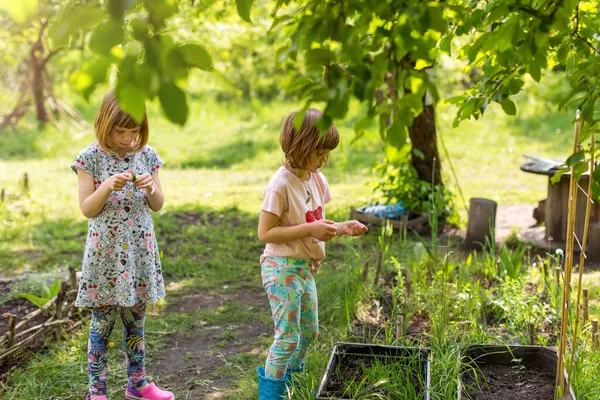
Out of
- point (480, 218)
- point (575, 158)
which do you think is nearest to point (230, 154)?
point (480, 218)

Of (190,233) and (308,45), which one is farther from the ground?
(308,45)

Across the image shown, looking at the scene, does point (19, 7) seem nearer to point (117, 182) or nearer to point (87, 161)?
point (117, 182)

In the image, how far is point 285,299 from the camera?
9.61 ft

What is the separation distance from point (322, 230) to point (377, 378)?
27.6 inches

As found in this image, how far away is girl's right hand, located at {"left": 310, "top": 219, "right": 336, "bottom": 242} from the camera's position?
2852mm

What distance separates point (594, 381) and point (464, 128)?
9453 mm

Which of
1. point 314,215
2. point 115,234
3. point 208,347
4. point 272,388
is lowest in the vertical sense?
point 208,347

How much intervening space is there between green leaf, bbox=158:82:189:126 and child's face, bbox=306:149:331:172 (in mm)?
1623

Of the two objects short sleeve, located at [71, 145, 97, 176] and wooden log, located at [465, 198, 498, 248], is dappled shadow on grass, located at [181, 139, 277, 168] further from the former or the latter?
short sleeve, located at [71, 145, 97, 176]

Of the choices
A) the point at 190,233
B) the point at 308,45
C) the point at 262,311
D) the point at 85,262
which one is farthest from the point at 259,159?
the point at 308,45

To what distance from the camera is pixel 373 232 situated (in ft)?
20.5

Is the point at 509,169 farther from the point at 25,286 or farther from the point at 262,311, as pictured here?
the point at 25,286

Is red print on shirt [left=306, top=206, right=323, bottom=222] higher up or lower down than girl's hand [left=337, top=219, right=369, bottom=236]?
higher up

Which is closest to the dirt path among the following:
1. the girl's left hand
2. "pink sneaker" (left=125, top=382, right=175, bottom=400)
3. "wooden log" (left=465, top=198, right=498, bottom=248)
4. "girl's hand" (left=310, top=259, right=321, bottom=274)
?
"pink sneaker" (left=125, top=382, right=175, bottom=400)
